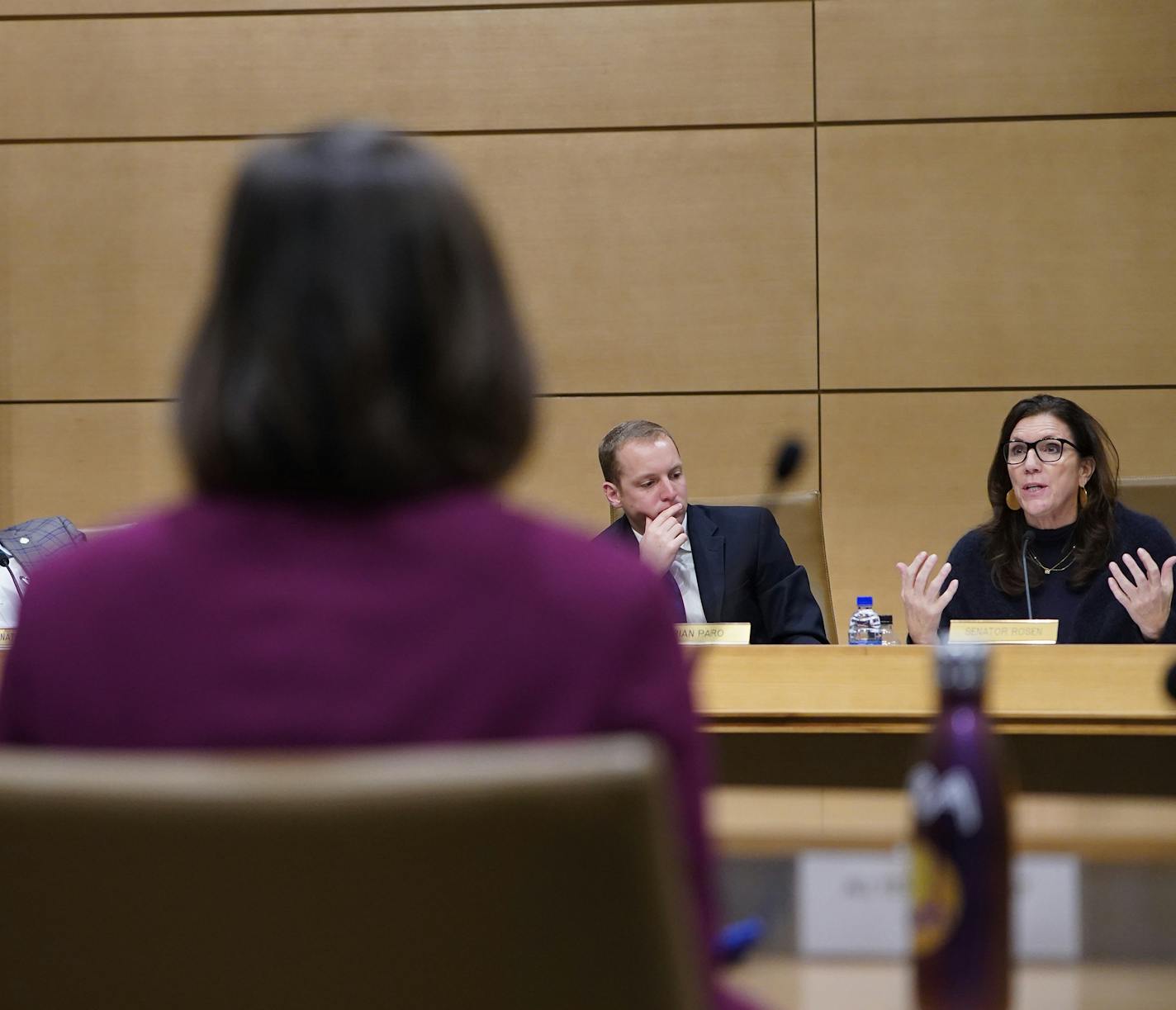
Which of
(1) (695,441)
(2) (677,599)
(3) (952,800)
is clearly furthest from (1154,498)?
(3) (952,800)

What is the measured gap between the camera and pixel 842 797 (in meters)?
1.23

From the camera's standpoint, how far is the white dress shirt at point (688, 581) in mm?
3486

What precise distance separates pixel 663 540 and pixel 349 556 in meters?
2.57

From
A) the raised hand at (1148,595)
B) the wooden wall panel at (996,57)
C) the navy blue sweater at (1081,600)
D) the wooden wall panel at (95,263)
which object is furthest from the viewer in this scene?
the wooden wall panel at (95,263)

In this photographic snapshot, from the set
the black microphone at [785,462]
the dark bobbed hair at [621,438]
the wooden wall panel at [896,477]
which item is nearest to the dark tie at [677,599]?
the dark bobbed hair at [621,438]

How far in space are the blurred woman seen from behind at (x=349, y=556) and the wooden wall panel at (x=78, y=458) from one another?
4.25 m

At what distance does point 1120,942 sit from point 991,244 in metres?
3.95

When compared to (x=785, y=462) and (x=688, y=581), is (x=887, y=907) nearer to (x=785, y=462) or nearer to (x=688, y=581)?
(x=785, y=462)

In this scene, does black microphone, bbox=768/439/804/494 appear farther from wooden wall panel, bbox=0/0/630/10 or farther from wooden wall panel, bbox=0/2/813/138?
wooden wall panel, bbox=0/0/630/10

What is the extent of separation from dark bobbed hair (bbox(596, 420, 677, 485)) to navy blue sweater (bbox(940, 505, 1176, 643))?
817mm

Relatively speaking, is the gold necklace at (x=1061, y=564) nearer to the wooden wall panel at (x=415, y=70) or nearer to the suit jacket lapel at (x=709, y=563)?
the suit jacket lapel at (x=709, y=563)

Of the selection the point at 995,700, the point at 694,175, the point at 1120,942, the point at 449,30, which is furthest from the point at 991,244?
the point at 1120,942

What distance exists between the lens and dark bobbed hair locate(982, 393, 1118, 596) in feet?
10.5

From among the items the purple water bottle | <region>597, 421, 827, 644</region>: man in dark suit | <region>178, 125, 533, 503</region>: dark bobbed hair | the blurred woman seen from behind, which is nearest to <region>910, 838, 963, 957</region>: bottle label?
the purple water bottle
